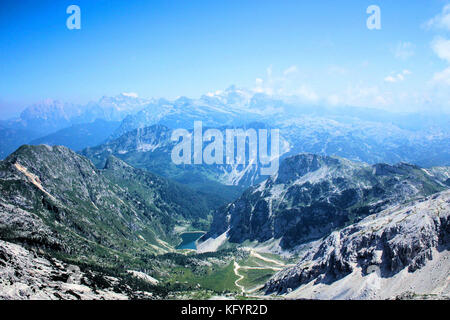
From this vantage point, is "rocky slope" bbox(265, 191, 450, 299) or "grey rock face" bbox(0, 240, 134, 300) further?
"rocky slope" bbox(265, 191, 450, 299)

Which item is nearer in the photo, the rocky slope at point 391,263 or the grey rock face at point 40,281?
the grey rock face at point 40,281

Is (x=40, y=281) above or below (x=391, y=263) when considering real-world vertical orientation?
below

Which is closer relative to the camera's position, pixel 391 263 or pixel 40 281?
pixel 40 281

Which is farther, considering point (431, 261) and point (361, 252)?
point (361, 252)
